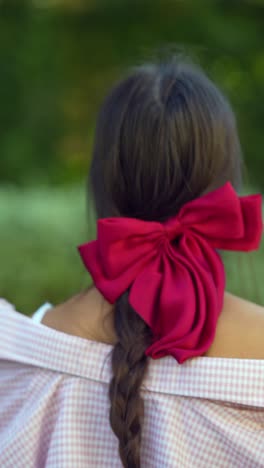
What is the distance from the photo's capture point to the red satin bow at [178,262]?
1.28 metres

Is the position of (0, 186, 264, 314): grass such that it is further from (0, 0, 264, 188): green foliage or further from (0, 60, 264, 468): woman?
(0, 0, 264, 188): green foliage

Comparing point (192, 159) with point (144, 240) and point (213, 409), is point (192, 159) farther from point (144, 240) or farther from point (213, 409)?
point (213, 409)

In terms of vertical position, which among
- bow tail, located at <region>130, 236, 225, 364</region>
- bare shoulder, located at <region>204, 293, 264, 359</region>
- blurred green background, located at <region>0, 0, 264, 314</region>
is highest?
blurred green background, located at <region>0, 0, 264, 314</region>

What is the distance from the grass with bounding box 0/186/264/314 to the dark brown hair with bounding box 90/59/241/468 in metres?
1.50

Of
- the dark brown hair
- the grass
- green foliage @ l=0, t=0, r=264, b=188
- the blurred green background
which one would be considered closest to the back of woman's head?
the dark brown hair

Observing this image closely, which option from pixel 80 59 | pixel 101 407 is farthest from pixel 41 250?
pixel 80 59

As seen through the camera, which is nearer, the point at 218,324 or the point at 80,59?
the point at 218,324

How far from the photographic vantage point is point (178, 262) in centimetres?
135

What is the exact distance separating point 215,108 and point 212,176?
14 cm

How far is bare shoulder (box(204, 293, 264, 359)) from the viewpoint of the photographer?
130 cm

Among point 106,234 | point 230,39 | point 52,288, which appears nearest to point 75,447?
point 106,234

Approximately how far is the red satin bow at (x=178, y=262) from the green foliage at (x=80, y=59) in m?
5.25

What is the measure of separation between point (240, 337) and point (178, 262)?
19 centimetres

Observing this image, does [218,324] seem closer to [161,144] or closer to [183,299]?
[183,299]
